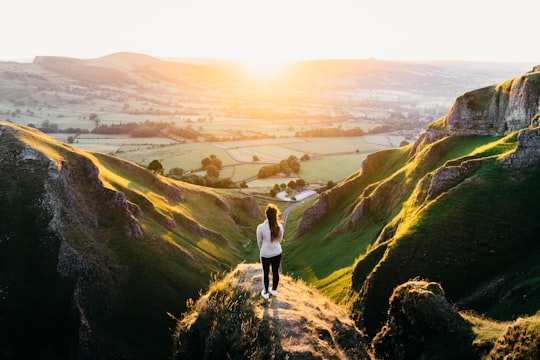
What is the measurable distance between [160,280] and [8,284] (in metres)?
18.5

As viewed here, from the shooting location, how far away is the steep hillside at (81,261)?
1810 inches

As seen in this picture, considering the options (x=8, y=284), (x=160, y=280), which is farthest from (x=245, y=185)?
(x=8, y=284)

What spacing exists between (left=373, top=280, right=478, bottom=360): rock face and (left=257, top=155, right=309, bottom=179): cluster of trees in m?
145

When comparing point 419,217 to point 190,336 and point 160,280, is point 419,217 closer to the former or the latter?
point 190,336

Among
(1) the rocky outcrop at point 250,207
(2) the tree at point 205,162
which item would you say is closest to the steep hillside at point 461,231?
(1) the rocky outcrop at point 250,207

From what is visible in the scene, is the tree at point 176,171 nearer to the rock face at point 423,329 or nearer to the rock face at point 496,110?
the rock face at point 496,110

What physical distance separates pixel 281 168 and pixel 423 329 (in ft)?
508

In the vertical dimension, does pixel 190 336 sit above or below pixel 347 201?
above

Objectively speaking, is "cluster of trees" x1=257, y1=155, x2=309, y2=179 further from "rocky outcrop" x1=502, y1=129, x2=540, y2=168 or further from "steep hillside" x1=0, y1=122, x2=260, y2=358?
"rocky outcrop" x1=502, y1=129, x2=540, y2=168

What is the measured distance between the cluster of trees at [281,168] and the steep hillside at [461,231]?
4047 inches

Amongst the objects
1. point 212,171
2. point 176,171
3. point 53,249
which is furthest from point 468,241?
point 176,171

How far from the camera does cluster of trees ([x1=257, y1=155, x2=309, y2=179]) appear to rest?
566 feet

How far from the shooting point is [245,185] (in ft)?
507

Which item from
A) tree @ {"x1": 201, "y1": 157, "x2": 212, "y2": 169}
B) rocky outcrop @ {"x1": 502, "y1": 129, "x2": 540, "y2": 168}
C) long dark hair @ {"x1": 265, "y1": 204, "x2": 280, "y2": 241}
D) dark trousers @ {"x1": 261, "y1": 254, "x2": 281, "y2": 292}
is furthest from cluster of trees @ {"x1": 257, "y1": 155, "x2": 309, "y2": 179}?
long dark hair @ {"x1": 265, "y1": 204, "x2": 280, "y2": 241}
